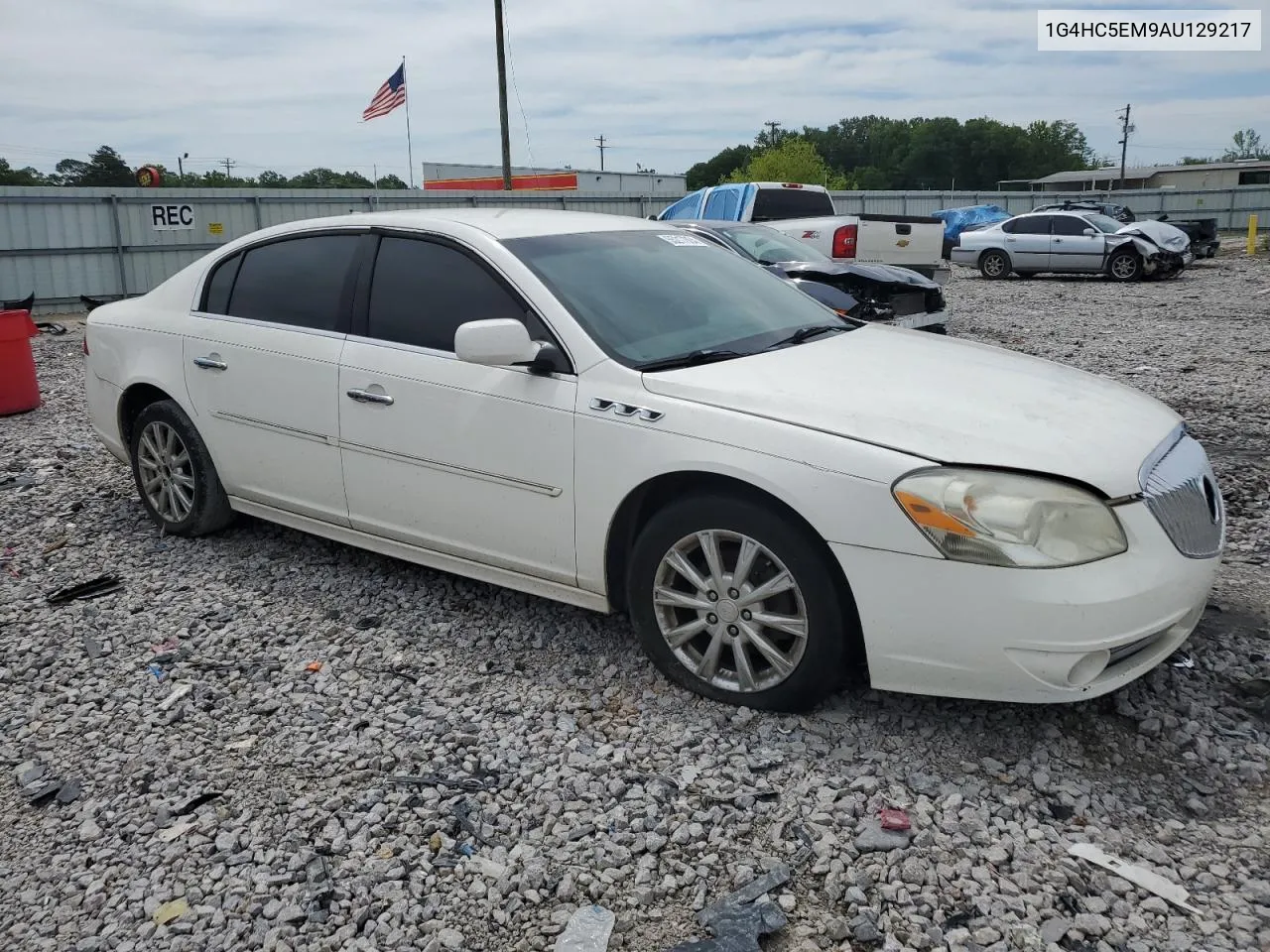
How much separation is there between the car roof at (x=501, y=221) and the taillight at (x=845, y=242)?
10003 mm

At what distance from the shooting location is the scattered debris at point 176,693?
144 inches

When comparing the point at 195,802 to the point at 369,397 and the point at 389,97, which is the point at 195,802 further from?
the point at 389,97

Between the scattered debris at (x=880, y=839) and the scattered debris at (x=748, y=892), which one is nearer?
the scattered debris at (x=748, y=892)

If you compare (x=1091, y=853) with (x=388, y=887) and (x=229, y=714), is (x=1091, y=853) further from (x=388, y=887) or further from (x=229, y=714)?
(x=229, y=714)

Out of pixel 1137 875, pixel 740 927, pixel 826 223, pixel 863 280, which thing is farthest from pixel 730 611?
pixel 826 223

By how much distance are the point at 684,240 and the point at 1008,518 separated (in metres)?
2.23

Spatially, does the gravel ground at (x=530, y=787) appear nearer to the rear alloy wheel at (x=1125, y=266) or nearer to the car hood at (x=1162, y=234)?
the rear alloy wheel at (x=1125, y=266)

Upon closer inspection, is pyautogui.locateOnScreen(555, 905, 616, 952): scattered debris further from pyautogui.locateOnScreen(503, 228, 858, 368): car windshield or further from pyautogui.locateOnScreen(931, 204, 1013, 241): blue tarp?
pyautogui.locateOnScreen(931, 204, 1013, 241): blue tarp

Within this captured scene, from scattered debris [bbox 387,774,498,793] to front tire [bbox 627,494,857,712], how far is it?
0.73m

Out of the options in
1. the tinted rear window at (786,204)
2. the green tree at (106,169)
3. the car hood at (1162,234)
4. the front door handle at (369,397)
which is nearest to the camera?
the front door handle at (369,397)

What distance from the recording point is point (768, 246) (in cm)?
1100

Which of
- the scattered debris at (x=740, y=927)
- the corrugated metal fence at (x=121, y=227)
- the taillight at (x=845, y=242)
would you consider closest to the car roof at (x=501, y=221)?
the scattered debris at (x=740, y=927)

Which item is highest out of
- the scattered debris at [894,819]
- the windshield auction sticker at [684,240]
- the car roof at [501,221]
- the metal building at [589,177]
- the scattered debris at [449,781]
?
the metal building at [589,177]

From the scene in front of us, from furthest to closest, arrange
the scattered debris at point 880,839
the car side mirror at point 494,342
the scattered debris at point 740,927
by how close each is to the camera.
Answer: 1. the car side mirror at point 494,342
2. the scattered debris at point 880,839
3. the scattered debris at point 740,927
